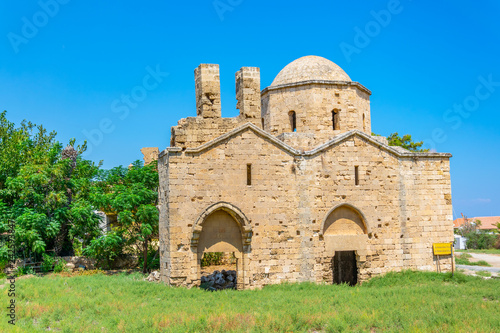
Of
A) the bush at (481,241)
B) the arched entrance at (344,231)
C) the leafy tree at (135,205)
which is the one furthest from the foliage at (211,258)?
the bush at (481,241)

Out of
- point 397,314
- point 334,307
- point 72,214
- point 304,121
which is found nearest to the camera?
point 397,314

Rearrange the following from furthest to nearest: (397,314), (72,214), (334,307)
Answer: (72,214) < (334,307) < (397,314)

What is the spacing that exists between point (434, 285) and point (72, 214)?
14.0m

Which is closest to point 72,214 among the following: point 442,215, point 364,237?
point 364,237

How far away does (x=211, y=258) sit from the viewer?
21.7 metres

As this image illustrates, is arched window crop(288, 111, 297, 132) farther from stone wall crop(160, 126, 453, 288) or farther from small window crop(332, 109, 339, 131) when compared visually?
stone wall crop(160, 126, 453, 288)

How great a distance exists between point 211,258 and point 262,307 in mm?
10532

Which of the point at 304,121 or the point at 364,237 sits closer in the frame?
the point at 364,237

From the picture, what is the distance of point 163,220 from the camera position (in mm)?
14672

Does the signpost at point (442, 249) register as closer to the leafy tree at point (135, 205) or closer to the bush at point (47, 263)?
the leafy tree at point (135, 205)

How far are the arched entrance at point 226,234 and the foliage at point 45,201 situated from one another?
267 inches

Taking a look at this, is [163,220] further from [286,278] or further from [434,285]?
[434,285]

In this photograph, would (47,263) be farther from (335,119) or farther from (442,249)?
(442,249)

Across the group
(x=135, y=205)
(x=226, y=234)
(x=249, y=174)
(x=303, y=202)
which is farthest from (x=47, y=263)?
(x=303, y=202)
